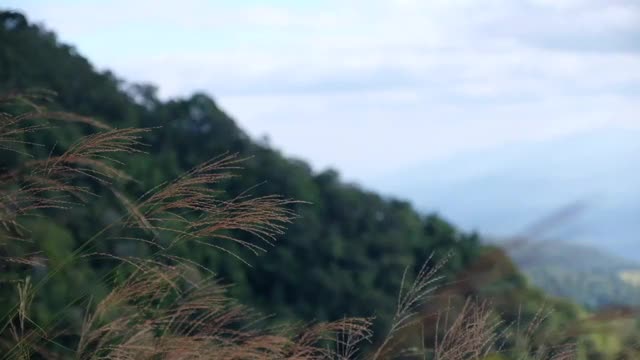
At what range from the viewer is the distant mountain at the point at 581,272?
195 inches

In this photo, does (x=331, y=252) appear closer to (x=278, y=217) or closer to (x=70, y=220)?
(x=70, y=220)

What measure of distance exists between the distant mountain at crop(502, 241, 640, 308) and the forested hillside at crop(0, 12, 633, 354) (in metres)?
0.12

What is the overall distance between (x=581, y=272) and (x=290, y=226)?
1933 mm

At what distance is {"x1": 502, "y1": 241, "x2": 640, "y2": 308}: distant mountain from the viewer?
496 cm

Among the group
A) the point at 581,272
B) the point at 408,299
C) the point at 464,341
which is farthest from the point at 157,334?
the point at 581,272

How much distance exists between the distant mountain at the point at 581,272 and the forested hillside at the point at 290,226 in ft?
0.39

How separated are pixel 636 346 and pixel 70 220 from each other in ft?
8.00

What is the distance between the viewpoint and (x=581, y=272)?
18.2 ft

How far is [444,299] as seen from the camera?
17.6ft

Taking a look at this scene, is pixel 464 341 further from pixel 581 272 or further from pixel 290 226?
pixel 290 226

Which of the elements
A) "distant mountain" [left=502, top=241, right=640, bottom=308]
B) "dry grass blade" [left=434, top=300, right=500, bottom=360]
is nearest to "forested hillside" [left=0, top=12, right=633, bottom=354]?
"distant mountain" [left=502, top=241, right=640, bottom=308]

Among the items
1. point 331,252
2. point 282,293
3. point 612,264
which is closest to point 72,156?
point 612,264

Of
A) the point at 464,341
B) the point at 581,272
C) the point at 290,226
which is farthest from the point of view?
the point at 290,226

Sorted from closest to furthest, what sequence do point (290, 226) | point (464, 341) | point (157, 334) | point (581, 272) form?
point (464, 341) < point (157, 334) < point (581, 272) < point (290, 226)
